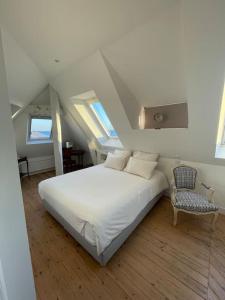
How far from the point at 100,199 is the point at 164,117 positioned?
177 centimetres

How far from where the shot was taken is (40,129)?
488 centimetres

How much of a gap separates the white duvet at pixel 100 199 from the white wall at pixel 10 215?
0.92 meters

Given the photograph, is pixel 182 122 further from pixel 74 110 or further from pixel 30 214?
pixel 30 214

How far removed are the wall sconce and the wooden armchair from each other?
78cm

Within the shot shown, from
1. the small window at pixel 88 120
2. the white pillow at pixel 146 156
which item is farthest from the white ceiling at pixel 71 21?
the white pillow at pixel 146 156

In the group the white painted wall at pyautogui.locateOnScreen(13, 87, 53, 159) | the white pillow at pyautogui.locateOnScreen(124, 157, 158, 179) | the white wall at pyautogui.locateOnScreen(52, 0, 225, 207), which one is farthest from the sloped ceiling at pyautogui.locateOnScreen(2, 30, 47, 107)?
the white pillow at pyautogui.locateOnScreen(124, 157, 158, 179)

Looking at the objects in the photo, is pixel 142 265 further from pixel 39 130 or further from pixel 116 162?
pixel 39 130

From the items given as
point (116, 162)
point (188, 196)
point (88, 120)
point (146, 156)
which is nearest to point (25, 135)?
point (88, 120)

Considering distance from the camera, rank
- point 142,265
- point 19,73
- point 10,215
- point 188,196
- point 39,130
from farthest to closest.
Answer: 1. point 39,130
2. point 19,73
3. point 188,196
4. point 142,265
5. point 10,215

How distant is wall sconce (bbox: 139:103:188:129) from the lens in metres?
2.53

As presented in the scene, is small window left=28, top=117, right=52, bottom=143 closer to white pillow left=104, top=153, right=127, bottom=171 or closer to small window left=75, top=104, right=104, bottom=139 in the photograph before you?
small window left=75, top=104, right=104, bottom=139

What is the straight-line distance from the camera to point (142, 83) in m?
2.38

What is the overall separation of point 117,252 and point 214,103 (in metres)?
2.19

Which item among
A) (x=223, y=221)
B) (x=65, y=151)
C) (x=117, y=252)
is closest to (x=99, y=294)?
(x=117, y=252)
